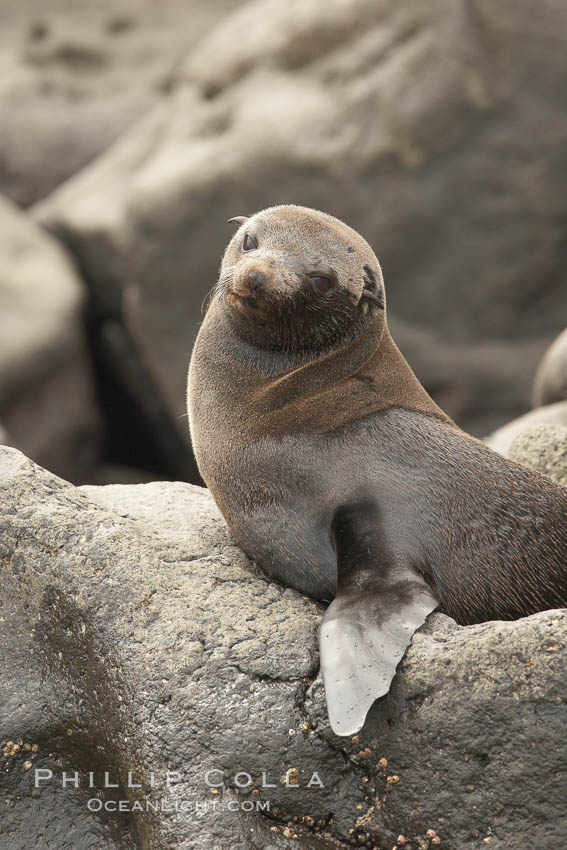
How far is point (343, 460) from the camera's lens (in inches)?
175

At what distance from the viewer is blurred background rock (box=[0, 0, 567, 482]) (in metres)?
11.0

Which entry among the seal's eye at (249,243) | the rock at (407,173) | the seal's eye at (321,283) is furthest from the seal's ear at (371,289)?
the rock at (407,173)

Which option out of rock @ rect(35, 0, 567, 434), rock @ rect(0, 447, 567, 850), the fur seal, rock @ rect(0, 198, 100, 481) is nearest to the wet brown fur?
the fur seal

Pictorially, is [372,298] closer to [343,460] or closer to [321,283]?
[321,283]

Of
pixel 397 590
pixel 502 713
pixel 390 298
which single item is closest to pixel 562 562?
pixel 397 590

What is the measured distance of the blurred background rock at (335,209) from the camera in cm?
1100

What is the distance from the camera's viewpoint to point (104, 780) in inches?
152

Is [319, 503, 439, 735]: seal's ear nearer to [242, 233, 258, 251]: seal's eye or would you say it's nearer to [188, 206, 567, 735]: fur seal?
[188, 206, 567, 735]: fur seal

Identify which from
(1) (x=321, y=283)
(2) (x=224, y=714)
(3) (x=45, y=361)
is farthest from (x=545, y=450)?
(3) (x=45, y=361)

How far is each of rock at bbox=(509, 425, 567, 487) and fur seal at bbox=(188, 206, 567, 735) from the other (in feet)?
3.41

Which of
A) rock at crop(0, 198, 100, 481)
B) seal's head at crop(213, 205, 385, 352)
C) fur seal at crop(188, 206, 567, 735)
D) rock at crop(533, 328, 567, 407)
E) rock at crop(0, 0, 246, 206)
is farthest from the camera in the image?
rock at crop(0, 0, 246, 206)

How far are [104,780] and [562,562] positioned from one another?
2.13 metres

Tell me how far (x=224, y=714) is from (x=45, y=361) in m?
8.32

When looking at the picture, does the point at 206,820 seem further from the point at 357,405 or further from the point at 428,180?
the point at 428,180
